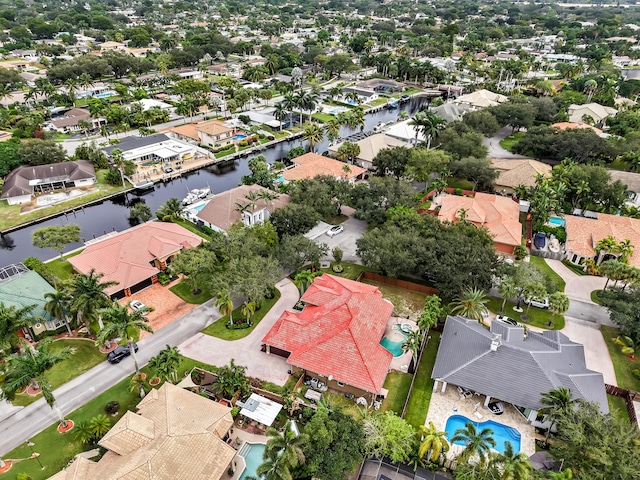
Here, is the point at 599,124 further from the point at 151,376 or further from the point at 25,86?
the point at 25,86

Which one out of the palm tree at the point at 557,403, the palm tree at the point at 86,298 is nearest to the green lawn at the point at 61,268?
the palm tree at the point at 86,298

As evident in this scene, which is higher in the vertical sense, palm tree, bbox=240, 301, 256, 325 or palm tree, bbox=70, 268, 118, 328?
palm tree, bbox=70, 268, 118, 328

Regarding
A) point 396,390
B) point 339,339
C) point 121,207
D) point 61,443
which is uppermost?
point 339,339

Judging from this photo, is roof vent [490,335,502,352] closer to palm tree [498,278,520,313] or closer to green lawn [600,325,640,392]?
palm tree [498,278,520,313]

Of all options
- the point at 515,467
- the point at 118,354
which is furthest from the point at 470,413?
the point at 118,354

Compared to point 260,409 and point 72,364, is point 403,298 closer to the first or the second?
point 260,409

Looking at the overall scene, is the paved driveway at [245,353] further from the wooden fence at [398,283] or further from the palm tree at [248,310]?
the wooden fence at [398,283]

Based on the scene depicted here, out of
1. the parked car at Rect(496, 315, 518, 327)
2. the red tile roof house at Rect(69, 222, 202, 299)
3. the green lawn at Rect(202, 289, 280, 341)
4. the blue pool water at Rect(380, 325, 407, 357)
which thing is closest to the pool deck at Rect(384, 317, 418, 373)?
the blue pool water at Rect(380, 325, 407, 357)

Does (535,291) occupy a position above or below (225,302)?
above
